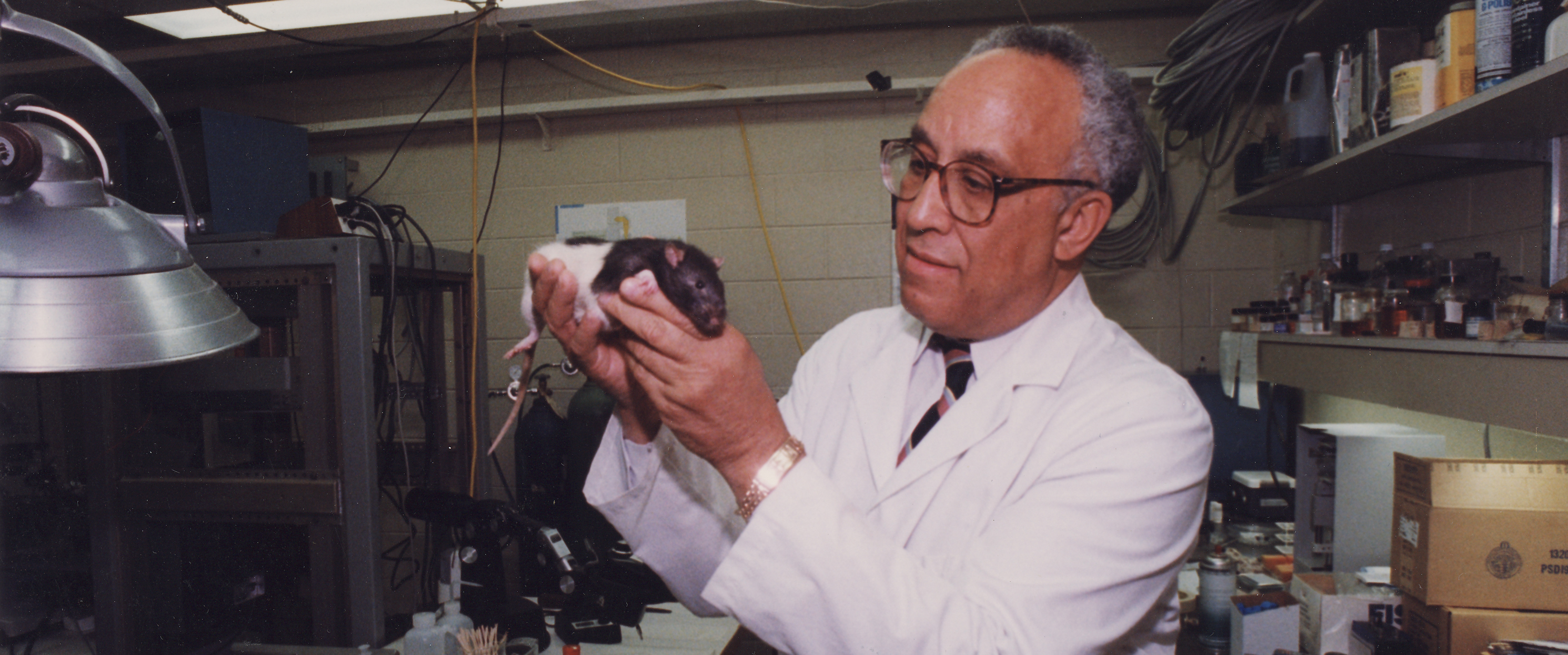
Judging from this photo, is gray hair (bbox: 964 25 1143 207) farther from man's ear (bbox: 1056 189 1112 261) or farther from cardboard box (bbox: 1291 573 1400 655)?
cardboard box (bbox: 1291 573 1400 655)

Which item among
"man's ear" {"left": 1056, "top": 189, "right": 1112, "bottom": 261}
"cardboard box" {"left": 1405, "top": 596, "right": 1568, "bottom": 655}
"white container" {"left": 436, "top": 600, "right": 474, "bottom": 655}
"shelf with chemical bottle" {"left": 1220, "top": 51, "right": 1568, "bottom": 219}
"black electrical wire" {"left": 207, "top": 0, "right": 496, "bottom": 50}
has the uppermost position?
"black electrical wire" {"left": 207, "top": 0, "right": 496, "bottom": 50}

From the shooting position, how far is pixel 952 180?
100cm

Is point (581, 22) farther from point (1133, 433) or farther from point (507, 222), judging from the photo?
point (1133, 433)

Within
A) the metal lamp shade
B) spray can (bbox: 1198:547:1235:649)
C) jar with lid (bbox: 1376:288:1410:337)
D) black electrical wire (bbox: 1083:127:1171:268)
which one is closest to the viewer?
the metal lamp shade

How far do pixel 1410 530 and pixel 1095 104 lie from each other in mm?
1219

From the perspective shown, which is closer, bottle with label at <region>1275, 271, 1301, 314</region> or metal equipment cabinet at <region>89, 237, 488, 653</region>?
metal equipment cabinet at <region>89, 237, 488, 653</region>

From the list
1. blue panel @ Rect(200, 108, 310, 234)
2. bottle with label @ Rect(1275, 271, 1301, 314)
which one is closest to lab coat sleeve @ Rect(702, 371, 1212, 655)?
bottle with label @ Rect(1275, 271, 1301, 314)

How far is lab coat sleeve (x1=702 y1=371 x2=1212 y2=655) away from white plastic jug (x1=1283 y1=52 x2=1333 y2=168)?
4.89 feet

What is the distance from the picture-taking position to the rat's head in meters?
0.84

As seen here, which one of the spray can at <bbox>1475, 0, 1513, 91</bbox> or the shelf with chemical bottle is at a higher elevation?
the spray can at <bbox>1475, 0, 1513, 91</bbox>

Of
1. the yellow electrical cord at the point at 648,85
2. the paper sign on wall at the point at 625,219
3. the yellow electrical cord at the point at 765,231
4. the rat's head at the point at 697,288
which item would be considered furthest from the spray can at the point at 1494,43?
the paper sign on wall at the point at 625,219

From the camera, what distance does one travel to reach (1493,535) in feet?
4.47

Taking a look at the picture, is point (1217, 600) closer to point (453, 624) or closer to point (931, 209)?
point (931, 209)

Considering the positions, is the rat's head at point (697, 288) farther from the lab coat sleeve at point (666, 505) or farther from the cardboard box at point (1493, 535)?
the cardboard box at point (1493, 535)
